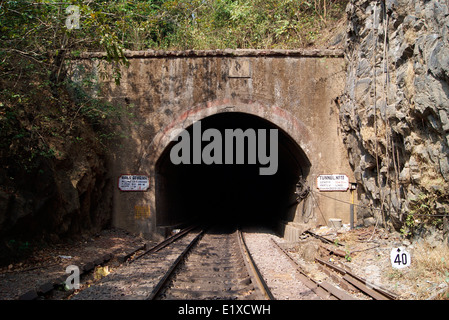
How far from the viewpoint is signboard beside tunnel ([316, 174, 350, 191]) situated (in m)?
10.3

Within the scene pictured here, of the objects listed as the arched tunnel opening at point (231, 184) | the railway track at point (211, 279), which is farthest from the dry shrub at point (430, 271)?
the arched tunnel opening at point (231, 184)

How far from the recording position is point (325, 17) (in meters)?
13.2

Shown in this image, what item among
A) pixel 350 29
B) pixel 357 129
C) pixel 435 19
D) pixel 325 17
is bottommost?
pixel 357 129

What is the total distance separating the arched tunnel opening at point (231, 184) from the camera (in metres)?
11.3

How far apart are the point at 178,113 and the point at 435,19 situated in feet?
22.0

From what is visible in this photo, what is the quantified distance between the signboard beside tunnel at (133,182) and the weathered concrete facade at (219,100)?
0.43ft

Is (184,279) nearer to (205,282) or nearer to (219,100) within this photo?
(205,282)

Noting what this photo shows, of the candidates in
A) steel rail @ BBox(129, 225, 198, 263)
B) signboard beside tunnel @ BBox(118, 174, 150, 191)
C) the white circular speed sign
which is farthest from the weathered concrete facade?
the white circular speed sign

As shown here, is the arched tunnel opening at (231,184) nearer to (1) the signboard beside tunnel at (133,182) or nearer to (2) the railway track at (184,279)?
(1) the signboard beside tunnel at (133,182)

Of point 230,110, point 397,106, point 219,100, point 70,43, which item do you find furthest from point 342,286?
point 70,43

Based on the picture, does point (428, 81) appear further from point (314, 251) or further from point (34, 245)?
point (34, 245)
